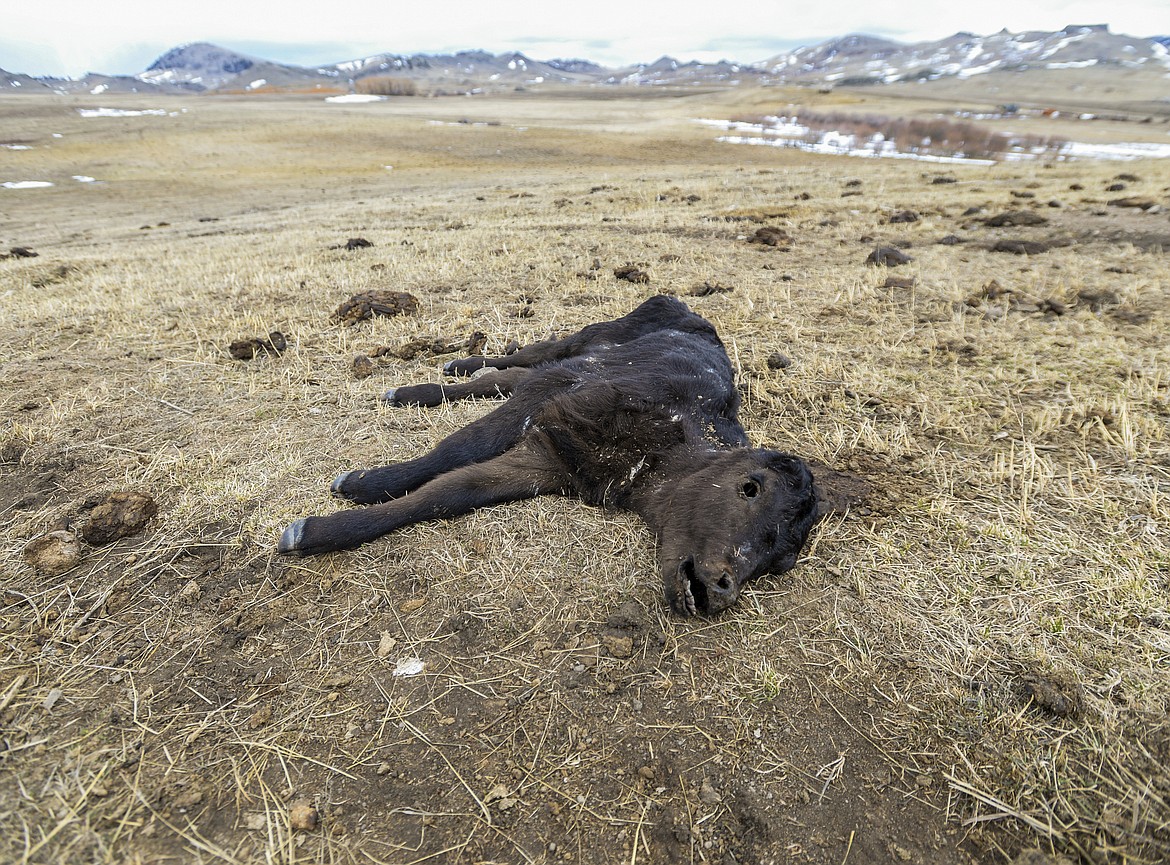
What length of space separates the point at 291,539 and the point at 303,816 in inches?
59.1

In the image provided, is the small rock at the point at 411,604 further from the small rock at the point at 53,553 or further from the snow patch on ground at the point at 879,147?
the snow patch on ground at the point at 879,147

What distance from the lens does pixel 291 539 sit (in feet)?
10.7

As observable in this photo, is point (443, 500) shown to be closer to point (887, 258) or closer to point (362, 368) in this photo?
point (362, 368)

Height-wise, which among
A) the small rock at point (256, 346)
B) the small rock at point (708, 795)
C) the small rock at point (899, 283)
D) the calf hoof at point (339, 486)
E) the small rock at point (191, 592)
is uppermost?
the small rock at point (899, 283)

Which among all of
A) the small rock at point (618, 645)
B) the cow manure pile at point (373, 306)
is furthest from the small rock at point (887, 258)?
the small rock at point (618, 645)

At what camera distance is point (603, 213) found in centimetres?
1330

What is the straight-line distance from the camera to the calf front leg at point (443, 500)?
3279 mm

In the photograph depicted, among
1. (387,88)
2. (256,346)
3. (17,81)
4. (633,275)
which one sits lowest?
(256,346)

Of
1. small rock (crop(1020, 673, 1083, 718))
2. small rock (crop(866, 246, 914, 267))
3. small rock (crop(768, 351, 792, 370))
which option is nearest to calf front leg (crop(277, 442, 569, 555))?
small rock (crop(1020, 673, 1083, 718))

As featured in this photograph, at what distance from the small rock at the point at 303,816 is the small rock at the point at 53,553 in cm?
200

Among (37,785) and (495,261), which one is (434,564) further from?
(495,261)

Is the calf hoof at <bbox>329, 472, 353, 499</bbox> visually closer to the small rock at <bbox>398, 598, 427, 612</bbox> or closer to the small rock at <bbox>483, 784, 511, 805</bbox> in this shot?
the small rock at <bbox>398, 598, 427, 612</bbox>

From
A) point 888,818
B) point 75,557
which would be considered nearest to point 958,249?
point 888,818

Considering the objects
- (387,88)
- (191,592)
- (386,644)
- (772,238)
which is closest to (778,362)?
(386,644)
